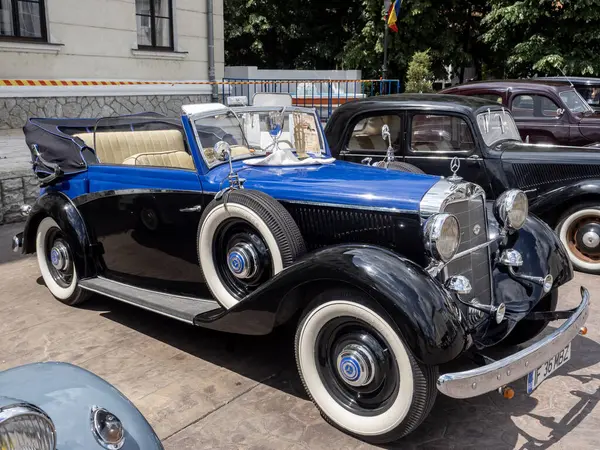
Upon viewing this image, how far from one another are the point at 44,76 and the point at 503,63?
14.3 meters

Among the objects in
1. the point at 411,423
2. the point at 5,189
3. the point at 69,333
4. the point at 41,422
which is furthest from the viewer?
the point at 5,189

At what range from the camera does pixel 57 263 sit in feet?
14.7

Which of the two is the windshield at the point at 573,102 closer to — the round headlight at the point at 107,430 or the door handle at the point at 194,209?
the door handle at the point at 194,209

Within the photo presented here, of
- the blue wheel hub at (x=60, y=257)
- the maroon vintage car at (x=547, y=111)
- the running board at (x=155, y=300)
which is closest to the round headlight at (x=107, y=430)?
the running board at (x=155, y=300)

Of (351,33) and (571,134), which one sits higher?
(351,33)

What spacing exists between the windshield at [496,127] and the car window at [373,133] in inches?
32.9

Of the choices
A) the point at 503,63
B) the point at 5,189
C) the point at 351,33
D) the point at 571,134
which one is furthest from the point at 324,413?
the point at 351,33

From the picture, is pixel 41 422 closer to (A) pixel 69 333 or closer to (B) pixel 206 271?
(B) pixel 206 271

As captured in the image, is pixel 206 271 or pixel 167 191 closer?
pixel 206 271

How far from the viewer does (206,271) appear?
11.3 ft

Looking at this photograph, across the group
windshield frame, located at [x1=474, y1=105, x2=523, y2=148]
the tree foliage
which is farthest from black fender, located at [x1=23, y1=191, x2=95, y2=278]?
the tree foliage

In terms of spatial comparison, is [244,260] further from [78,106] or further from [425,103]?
[78,106]

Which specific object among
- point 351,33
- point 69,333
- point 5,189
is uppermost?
point 351,33

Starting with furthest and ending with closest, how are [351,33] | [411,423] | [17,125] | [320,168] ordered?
[351,33]
[17,125]
[320,168]
[411,423]
